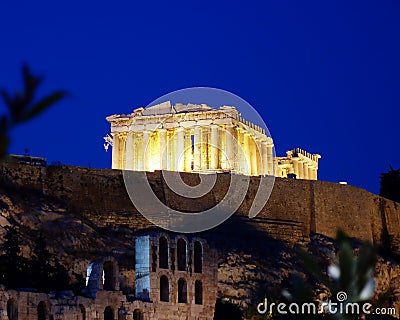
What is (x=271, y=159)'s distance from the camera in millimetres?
56125

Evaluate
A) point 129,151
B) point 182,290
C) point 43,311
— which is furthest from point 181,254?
point 129,151

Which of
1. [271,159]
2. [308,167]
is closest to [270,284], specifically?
[271,159]

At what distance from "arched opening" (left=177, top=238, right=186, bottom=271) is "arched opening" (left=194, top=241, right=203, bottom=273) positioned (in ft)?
1.15

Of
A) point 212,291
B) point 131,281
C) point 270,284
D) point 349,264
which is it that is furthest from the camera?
point 270,284

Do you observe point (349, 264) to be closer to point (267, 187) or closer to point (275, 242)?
point (275, 242)

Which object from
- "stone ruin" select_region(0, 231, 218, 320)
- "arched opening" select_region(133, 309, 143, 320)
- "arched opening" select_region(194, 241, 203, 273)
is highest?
"arched opening" select_region(194, 241, 203, 273)

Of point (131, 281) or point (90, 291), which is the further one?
point (131, 281)

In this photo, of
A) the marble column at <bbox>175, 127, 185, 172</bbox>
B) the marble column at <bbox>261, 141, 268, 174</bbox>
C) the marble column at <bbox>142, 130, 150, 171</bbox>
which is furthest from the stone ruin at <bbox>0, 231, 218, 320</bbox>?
the marble column at <bbox>261, 141, 268, 174</bbox>

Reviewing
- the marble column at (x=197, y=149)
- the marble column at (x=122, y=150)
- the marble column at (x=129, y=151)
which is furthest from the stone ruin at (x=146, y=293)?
the marble column at (x=122, y=150)

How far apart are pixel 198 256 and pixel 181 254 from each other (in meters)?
0.56

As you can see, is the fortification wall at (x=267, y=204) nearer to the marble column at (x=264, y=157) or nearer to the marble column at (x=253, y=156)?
the marble column at (x=253, y=156)

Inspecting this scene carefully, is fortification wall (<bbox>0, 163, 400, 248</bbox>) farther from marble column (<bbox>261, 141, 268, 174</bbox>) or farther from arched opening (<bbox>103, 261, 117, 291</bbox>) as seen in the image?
arched opening (<bbox>103, 261, 117, 291</bbox>)

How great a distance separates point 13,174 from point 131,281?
9151 mm

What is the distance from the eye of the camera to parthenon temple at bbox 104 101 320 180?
51.2 m
